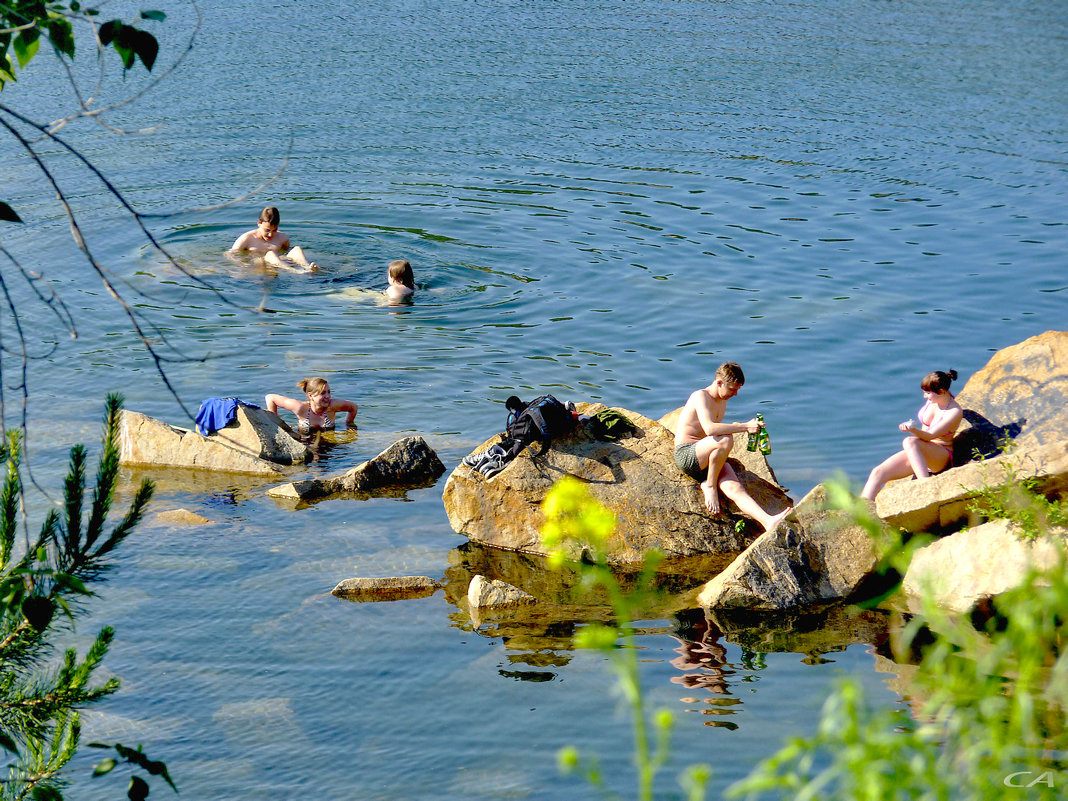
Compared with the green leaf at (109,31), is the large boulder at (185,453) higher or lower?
lower

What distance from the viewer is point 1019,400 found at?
990 centimetres

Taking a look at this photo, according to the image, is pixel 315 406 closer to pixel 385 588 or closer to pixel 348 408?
pixel 348 408

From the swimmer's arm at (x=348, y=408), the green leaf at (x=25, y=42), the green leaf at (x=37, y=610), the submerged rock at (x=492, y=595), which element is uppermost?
the green leaf at (x=25, y=42)

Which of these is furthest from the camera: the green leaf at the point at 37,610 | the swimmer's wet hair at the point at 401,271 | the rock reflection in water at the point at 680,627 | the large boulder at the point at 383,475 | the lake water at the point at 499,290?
the swimmer's wet hair at the point at 401,271

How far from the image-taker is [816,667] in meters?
8.05

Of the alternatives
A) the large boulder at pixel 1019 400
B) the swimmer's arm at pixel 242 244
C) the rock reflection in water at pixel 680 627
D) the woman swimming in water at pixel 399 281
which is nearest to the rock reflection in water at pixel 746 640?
the rock reflection in water at pixel 680 627

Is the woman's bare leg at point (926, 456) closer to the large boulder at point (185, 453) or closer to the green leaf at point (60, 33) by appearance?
the large boulder at point (185, 453)

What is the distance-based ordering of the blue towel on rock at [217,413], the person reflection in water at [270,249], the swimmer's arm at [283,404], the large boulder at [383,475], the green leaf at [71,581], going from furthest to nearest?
the person reflection in water at [270,249] → the swimmer's arm at [283,404] → the blue towel on rock at [217,413] → the large boulder at [383,475] → the green leaf at [71,581]

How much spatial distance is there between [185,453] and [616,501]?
4.79 m

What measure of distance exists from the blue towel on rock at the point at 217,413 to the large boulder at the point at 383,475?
112 centimetres

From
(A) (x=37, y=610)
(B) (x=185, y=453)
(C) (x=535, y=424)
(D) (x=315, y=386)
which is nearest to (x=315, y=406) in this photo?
(D) (x=315, y=386)

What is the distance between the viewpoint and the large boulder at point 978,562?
834 centimetres

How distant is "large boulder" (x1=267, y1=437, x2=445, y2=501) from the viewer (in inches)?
431

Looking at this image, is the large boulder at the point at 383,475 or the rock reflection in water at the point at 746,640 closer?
the rock reflection in water at the point at 746,640
